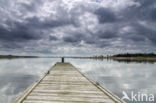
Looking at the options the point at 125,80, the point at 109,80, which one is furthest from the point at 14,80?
the point at 125,80

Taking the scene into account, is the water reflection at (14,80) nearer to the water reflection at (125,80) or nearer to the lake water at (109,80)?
the lake water at (109,80)

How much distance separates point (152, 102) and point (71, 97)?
5.44 metres

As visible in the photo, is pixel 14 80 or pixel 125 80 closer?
pixel 14 80

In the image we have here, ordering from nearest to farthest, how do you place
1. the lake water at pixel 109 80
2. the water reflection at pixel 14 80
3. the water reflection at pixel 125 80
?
1. the water reflection at pixel 14 80
2. the lake water at pixel 109 80
3. the water reflection at pixel 125 80

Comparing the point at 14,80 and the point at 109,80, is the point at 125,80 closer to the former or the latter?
the point at 109,80

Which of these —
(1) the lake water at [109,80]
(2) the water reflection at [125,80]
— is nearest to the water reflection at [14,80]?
(1) the lake water at [109,80]

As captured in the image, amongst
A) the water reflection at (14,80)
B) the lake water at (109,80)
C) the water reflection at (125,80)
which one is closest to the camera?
the water reflection at (14,80)

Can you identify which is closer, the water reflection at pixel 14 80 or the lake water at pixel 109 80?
the water reflection at pixel 14 80

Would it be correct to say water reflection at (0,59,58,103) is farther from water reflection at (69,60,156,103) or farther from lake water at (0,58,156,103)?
water reflection at (69,60,156,103)

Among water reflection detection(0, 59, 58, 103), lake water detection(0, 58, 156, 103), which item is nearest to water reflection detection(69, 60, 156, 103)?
lake water detection(0, 58, 156, 103)

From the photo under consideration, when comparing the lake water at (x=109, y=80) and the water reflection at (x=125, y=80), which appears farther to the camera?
the water reflection at (x=125, y=80)

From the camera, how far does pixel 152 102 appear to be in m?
7.62

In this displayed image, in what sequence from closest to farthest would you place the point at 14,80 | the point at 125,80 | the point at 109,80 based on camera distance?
the point at 109,80, the point at 14,80, the point at 125,80

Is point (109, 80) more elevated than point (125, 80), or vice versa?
point (109, 80)
